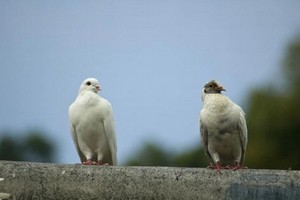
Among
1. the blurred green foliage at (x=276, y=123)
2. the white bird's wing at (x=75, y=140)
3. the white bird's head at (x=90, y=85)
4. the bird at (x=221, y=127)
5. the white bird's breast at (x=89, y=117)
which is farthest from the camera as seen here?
the blurred green foliage at (x=276, y=123)

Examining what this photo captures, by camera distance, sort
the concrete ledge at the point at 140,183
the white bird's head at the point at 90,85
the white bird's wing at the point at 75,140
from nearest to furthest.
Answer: the concrete ledge at the point at 140,183, the white bird's wing at the point at 75,140, the white bird's head at the point at 90,85

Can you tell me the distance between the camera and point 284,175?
7.54 metres

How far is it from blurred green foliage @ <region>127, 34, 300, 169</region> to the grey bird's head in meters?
19.4

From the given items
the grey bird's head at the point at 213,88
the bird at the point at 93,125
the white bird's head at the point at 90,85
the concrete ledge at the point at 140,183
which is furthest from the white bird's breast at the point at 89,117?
the concrete ledge at the point at 140,183

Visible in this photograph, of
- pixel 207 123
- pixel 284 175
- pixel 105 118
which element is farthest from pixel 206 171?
pixel 105 118

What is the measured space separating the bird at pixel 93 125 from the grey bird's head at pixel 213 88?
143 cm

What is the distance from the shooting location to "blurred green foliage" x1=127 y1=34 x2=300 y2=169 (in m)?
31.8

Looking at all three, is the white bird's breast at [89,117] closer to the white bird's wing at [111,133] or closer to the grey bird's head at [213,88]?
the white bird's wing at [111,133]

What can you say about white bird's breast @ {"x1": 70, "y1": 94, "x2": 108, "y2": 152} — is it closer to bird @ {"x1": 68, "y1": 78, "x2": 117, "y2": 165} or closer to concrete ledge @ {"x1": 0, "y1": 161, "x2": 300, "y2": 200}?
bird @ {"x1": 68, "y1": 78, "x2": 117, "y2": 165}

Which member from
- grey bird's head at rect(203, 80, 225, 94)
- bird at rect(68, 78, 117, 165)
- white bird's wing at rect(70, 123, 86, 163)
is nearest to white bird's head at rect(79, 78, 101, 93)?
bird at rect(68, 78, 117, 165)

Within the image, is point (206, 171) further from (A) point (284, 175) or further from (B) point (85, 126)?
(B) point (85, 126)

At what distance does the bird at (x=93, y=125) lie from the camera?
11156mm

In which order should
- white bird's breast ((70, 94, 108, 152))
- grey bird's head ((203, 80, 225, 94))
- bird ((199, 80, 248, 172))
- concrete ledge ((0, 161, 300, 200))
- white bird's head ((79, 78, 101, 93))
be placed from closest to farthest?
concrete ledge ((0, 161, 300, 200)) < bird ((199, 80, 248, 172)) < grey bird's head ((203, 80, 225, 94)) < white bird's breast ((70, 94, 108, 152)) < white bird's head ((79, 78, 101, 93))

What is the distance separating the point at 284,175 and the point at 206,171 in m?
0.76
